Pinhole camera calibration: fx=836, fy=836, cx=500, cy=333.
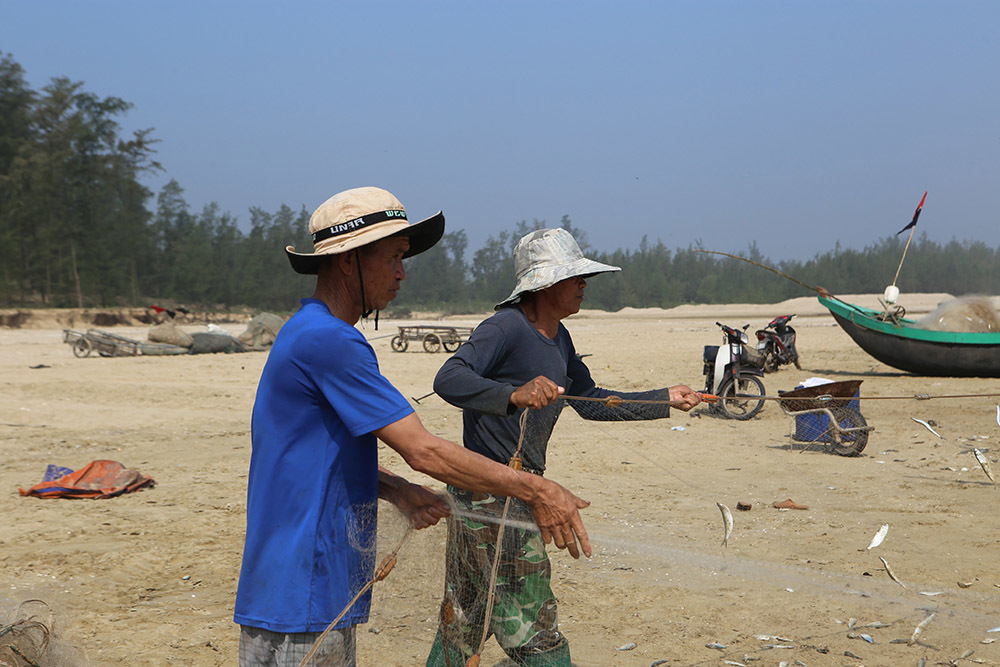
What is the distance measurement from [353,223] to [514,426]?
1.12 meters

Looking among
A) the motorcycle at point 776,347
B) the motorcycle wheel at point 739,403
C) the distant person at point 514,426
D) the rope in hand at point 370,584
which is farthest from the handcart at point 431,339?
the rope in hand at point 370,584

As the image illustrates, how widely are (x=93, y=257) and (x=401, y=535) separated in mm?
43978

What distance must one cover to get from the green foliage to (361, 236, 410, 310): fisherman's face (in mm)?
13581

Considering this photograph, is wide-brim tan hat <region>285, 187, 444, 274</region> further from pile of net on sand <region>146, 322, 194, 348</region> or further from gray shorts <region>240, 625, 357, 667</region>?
pile of net on sand <region>146, 322, 194, 348</region>

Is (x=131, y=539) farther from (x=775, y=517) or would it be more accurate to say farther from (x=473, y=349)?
(x=775, y=517)

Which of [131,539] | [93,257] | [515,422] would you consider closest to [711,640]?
[515,422]

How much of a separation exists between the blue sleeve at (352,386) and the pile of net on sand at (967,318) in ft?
40.8

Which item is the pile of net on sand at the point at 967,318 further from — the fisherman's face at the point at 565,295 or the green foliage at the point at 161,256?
the fisherman's face at the point at 565,295

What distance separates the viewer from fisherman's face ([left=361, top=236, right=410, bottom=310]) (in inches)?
79.0

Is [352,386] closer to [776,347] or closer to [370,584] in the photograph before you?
[370,584]

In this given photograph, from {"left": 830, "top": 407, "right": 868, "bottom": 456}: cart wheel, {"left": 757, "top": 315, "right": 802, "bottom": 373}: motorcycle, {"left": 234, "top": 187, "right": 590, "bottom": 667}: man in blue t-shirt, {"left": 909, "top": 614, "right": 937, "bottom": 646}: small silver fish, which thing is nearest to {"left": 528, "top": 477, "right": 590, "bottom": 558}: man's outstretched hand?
{"left": 234, "top": 187, "right": 590, "bottom": 667}: man in blue t-shirt

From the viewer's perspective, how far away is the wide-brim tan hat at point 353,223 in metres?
1.94

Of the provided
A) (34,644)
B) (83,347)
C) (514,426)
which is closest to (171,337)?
(83,347)

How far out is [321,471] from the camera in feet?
6.00
